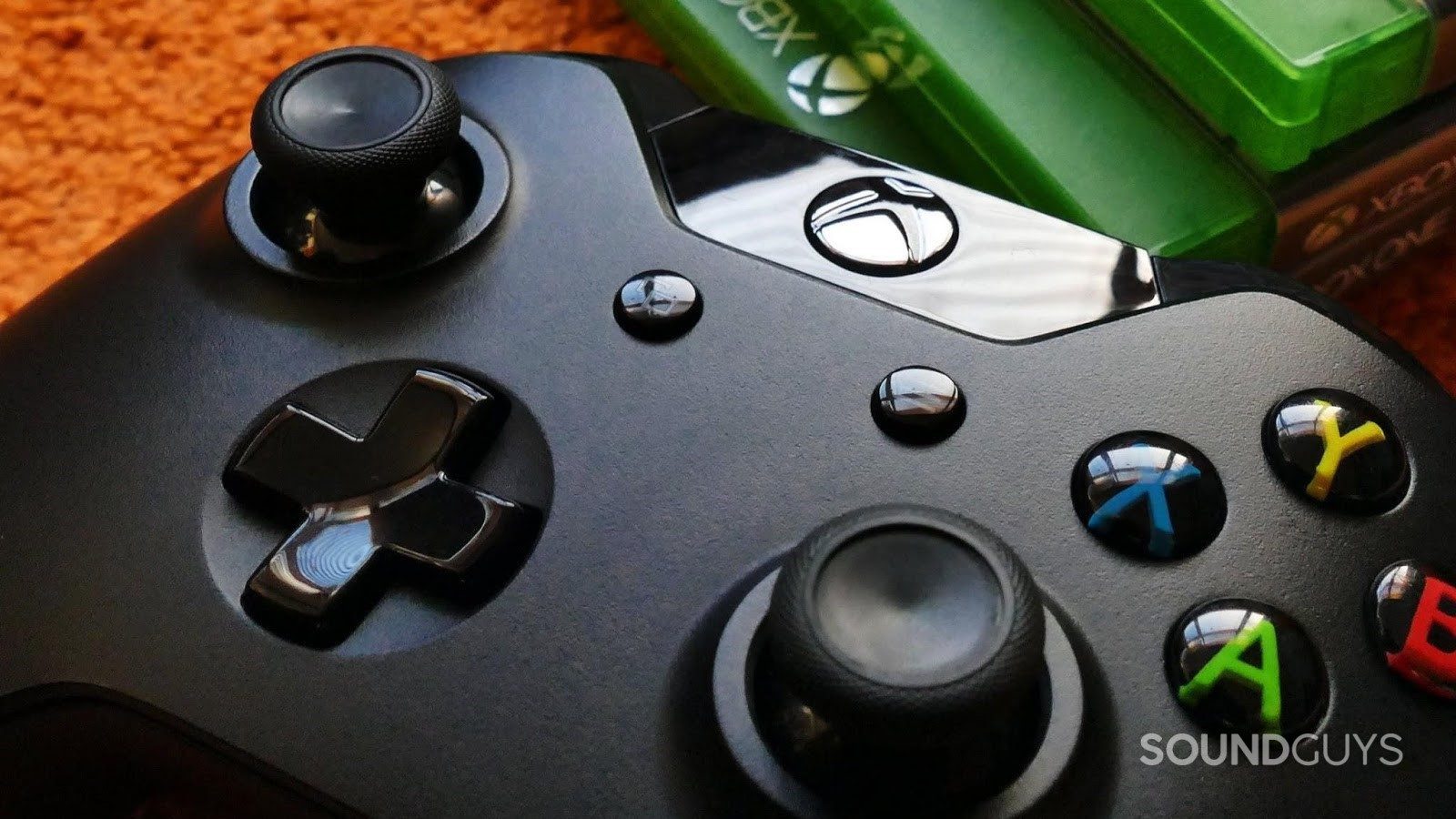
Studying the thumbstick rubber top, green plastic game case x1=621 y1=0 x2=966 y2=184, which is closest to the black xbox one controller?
the thumbstick rubber top

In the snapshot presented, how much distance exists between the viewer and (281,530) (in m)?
0.50

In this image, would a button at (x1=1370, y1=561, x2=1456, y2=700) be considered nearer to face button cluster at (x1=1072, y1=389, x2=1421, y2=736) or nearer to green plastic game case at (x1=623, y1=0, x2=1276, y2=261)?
face button cluster at (x1=1072, y1=389, x2=1421, y2=736)

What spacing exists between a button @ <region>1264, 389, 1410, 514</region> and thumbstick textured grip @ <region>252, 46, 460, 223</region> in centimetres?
30

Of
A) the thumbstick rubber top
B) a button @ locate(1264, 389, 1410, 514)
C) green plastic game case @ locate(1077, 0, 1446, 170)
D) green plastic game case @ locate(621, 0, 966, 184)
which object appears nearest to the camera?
the thumbstick rubber top

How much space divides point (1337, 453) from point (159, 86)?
23.6 inches

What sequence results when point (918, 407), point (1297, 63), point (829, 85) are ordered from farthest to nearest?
point (829, 85) < point (1297, 63) < point (918, 407)

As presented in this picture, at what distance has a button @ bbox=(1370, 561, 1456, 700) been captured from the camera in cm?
44

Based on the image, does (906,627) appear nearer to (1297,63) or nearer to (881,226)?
(881,226)

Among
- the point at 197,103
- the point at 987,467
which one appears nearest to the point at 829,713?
the point at 987,467

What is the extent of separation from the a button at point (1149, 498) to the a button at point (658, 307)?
14 cm

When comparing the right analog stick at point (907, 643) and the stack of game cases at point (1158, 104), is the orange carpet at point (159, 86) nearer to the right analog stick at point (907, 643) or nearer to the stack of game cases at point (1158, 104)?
the stack of game cases at point (1158, 104)

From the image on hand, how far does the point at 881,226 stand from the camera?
538 millimetres

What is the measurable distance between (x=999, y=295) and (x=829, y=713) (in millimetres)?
199

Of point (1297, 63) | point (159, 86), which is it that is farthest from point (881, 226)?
point (159, 86)
